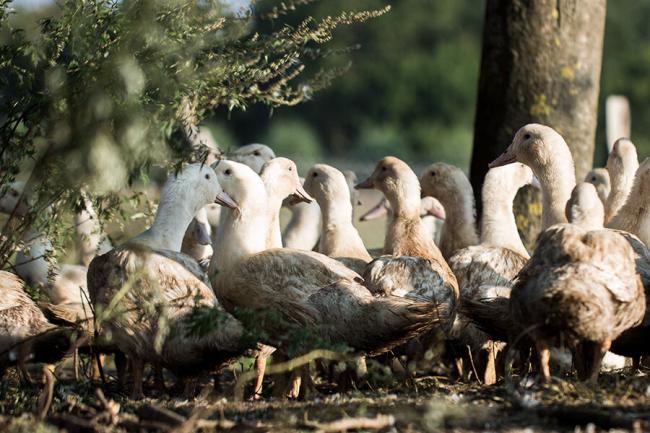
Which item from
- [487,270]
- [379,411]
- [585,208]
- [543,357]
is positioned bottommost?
[379,411]

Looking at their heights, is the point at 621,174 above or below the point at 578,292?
above

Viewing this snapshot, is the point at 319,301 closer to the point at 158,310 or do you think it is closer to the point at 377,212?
the point at 158,310

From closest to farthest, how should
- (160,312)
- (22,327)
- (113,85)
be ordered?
1. (113,85)
2. (160,312)
3. (22,327)

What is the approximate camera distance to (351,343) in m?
7.89

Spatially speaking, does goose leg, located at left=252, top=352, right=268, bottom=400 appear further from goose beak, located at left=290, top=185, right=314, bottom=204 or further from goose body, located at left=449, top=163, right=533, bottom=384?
goose beak, located at left=290, top=185, right=314, bottom=204

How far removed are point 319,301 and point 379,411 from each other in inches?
67.8

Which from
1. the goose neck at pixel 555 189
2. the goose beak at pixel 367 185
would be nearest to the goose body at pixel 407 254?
the goose beak at pixel 367 185

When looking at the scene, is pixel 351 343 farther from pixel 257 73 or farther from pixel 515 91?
pixel 515 91

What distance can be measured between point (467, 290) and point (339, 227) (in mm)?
1425

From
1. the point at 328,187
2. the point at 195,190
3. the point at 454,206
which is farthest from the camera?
the point at 454,206

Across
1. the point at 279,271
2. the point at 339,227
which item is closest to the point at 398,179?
the point at 339,227

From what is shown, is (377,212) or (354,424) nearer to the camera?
(354,424)

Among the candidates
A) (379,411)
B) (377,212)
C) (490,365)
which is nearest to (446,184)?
(490,365)

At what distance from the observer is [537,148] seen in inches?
376
